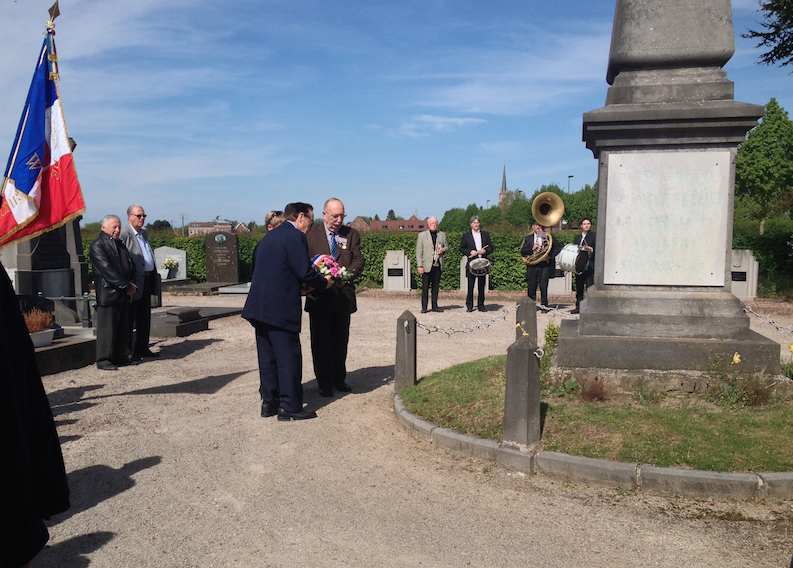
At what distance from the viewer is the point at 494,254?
63.4ft

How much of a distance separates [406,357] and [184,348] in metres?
4.71

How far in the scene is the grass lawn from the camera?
14.3 feet

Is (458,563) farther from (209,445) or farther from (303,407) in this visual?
(303,407)

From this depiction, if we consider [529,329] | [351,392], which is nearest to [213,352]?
[351,392]

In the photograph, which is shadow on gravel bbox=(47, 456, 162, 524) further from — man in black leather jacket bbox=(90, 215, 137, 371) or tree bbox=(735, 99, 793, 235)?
tree bbox=(735, 99, 793, 235)

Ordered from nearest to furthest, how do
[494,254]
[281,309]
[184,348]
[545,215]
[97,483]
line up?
[97,483] < [281,309] < [184,348] < [545,215] < [494,254]

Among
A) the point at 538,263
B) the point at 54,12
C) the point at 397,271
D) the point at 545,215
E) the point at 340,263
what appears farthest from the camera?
the point at 397,271

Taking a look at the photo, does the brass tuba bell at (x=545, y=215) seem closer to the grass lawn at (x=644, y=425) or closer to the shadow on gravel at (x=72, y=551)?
the grass lawn at (x=644, y=425)

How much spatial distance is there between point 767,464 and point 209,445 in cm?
428

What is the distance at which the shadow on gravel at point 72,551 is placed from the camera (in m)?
3.33

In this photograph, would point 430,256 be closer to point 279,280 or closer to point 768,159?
point 279,280

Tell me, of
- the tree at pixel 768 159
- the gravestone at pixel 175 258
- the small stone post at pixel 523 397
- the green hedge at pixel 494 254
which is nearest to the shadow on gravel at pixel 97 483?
the small stone post at pixel 523 397

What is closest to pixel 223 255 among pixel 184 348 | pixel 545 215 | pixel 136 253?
pixel 184 348

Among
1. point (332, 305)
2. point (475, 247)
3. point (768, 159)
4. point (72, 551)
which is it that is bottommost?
point (72, 551)
